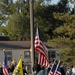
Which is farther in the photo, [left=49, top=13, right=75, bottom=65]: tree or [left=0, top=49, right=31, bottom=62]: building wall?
[left=0, top=49, right=31, bottom=62]: building wall

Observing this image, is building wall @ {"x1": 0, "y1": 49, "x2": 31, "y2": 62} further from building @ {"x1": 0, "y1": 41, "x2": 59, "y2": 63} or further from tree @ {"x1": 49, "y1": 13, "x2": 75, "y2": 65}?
tree @ {"x1": 49, "y1": 13, "x2": 75, "y2": 65}

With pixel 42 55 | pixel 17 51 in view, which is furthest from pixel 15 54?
pixel 42 55

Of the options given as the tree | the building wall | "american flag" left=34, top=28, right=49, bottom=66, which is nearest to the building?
the building wall

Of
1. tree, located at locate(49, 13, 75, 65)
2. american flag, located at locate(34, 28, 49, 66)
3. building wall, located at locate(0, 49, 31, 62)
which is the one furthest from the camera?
building wall, located at locate(0, 49, 31, 62)

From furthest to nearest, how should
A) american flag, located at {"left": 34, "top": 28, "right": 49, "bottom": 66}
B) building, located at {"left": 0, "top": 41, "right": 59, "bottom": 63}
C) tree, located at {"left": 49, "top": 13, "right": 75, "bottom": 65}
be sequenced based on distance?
building, located at {"left": 0, "top": 41, "right": 59, "bottom": 63} → tree, located at {"left": 49, "top": 13, "right": 75, "bottom": 65} → american flag, located at {"left": 34, "top": 28, "right": 49, "bottom": 66}

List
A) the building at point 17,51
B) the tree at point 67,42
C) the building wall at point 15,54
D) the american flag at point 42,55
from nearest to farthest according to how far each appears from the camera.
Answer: the american flag at point 42,55 < the tree at point 67,42 < the building wall at point 15,54 < the building at point 17,51

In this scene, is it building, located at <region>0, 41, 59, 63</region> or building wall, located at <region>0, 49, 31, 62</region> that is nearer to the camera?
building wall, located at <region>0, 49, 31, 62</region>

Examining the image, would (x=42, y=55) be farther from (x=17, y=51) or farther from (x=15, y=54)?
(x=17, y=51)

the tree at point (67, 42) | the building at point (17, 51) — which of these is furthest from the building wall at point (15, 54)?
the tree at point (67, 42)

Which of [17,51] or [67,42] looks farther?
[17,51]

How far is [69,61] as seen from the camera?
1121 inches

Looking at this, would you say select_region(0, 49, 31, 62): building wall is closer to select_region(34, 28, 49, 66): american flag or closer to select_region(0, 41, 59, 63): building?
select_region(0, 41, 59, 63): building

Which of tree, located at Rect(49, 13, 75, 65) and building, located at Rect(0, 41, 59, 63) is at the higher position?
tree, located at Rect(49, 13, 75, 65)

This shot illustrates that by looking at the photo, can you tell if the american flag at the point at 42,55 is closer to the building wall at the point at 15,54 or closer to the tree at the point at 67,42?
the tree at the point at 67,42
